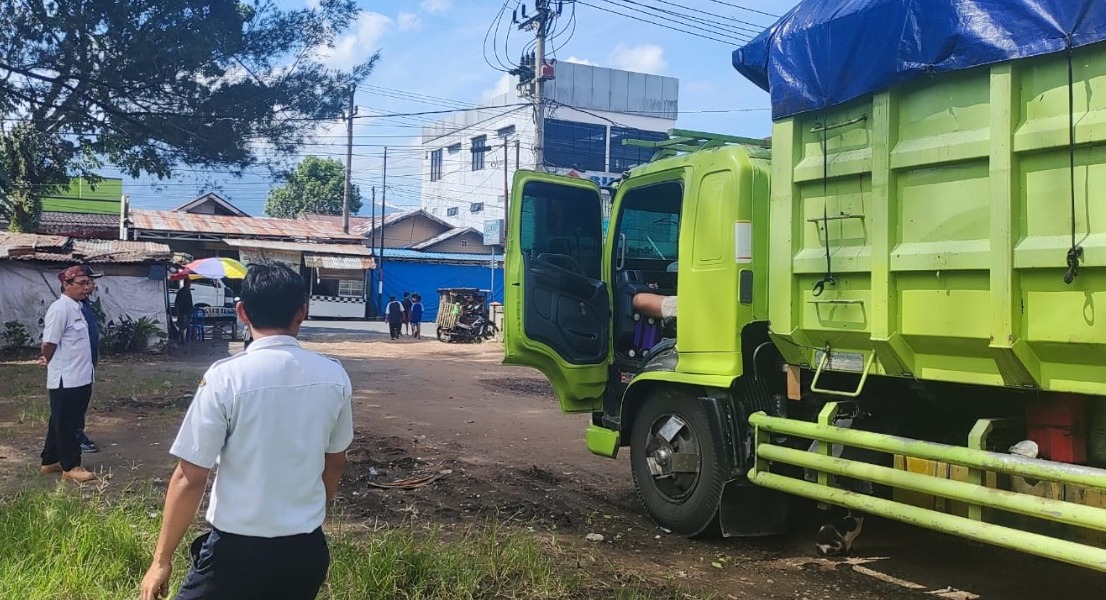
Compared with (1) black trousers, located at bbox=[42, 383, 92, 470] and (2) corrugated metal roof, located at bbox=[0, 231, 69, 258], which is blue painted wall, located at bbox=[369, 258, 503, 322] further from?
(1) black trousers, located at bbox=[42, 383, 92, 470]

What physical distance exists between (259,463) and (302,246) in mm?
31872

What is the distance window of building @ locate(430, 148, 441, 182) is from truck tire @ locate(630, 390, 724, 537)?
42935mm

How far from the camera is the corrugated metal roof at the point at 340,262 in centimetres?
3216

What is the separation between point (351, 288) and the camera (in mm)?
34188

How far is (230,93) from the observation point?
42.7 feet

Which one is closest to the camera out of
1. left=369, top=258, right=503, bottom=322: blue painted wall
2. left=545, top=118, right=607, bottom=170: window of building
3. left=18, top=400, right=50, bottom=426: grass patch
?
left=18, top=400, right=50, bottom=426: grass patch

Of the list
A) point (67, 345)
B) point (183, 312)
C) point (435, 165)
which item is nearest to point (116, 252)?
point (183, 312)

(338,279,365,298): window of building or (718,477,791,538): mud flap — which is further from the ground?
(338,279,365,298): window of building

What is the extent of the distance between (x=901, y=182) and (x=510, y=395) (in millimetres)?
9486

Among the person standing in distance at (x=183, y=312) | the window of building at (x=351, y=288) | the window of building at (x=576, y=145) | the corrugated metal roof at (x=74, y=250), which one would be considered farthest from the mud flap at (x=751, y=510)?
the window of building at (x=576, y=145)

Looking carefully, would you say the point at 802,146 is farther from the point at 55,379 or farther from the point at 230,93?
the point at 230,93

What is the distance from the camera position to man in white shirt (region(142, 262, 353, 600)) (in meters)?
2.29

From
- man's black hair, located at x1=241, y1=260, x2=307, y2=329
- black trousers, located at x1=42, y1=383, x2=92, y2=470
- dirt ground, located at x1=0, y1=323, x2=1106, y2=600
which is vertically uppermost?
man's black hair, located at x1=241, y1=260, x2=307, y2=329

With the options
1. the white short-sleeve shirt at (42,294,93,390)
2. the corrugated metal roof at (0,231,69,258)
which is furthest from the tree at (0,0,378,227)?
the white short-sleeve shirt at (42,294,93,390)
